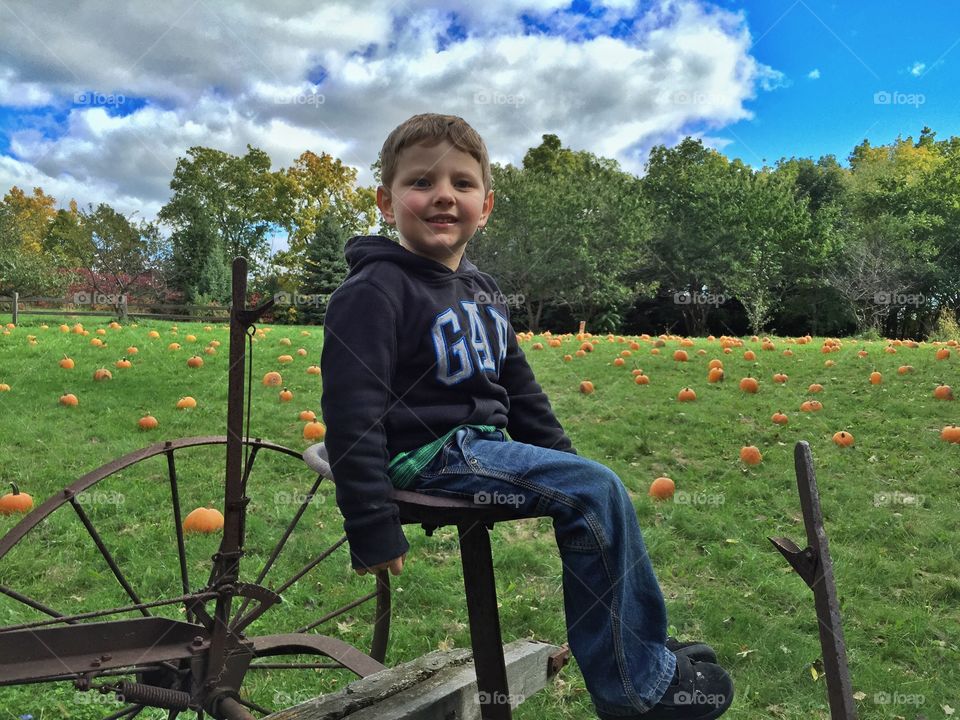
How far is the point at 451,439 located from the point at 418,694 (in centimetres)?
123

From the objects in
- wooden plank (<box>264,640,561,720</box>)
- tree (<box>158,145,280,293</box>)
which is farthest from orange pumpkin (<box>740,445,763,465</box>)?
tree (<box>158,145,280,293</box>)

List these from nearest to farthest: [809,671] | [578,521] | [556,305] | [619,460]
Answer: [578,521] → [809,671] → [619,460] → [556,305]

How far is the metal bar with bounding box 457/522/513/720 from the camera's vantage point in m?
2.12

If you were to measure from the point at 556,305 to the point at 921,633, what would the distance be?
2955 centimetres

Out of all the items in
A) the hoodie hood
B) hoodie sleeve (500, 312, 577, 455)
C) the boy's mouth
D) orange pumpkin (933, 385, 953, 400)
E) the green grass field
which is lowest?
the green grass field

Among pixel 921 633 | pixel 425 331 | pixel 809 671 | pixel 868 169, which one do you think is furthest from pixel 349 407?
pixel 868 169

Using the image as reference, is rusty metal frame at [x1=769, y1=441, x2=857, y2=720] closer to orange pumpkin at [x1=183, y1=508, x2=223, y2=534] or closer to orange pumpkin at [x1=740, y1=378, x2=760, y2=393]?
orange pumpkin at [x1=183, y1=508, x2=223, y2=534]

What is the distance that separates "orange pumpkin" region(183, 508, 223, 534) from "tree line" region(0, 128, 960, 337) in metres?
22.5

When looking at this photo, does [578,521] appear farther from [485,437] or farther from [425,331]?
[425,331]

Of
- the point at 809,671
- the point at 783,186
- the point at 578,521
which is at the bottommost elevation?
the point at 809,671

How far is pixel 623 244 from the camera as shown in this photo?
1300 inches

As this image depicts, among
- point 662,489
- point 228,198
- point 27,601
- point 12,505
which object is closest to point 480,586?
point 27,601

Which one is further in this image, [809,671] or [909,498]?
[909,498]

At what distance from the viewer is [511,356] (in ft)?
8.84
